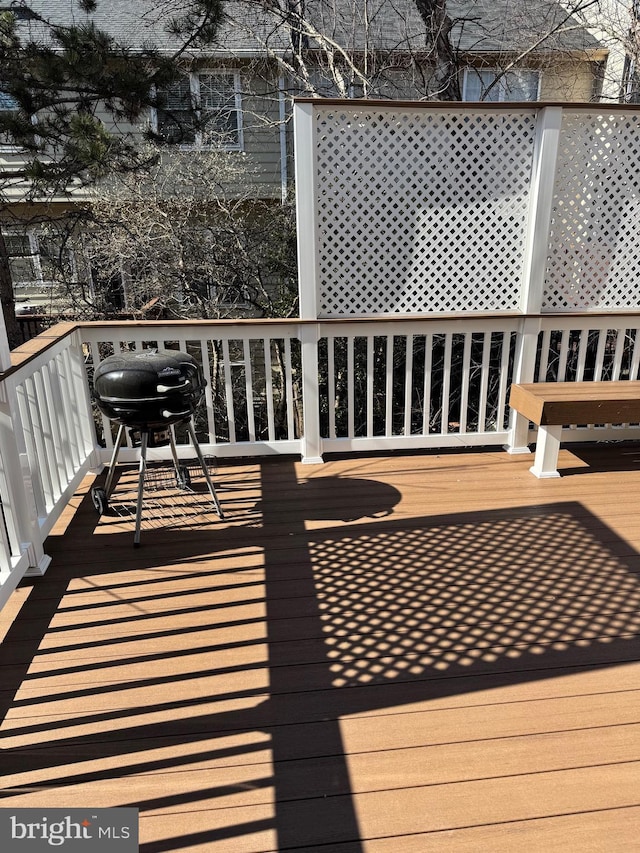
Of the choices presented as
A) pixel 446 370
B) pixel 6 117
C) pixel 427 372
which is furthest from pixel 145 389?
pixel 6 117

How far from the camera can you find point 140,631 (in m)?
2.41

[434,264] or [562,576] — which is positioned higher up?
[434,264]

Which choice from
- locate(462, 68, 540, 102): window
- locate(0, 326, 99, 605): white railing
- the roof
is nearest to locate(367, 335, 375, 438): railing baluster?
locate(0, 326, 99, 605): white railing

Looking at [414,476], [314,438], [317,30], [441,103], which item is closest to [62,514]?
[314,438]

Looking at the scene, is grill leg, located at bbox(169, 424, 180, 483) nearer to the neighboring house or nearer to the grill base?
the grill base

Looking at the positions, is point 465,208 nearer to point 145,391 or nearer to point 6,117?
point 145,391

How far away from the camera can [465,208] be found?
150 inches

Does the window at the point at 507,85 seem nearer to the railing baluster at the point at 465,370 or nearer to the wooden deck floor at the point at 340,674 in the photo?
the railing baluster at the point at 465,370

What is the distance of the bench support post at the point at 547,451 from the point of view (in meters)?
3.75

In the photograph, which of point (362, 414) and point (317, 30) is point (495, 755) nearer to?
point (362, 414)

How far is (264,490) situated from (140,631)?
4.62ft

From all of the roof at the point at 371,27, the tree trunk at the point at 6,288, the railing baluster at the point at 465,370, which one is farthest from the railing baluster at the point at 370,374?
the roof at the point at 371,27

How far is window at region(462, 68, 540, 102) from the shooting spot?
7742 millimetres

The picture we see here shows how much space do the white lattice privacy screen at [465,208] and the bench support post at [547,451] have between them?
83cm
